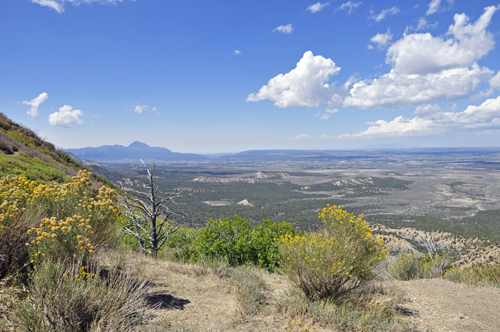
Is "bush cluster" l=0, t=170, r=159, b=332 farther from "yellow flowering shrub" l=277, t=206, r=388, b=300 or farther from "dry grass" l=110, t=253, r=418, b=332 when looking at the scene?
"yellow flowering shrub" l=277, t=206, r=388, b=300

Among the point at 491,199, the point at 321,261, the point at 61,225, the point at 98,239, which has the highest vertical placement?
the point at 61,225

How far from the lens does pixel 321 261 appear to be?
186 inches

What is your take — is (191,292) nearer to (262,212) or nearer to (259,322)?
(259,322)

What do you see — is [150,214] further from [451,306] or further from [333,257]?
[451,306]

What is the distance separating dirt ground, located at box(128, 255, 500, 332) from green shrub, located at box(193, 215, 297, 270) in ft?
7.07

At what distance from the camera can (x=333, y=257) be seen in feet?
15.5

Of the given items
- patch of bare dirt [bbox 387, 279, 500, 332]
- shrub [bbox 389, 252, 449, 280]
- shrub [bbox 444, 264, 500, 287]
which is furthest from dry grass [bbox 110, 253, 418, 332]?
shrub [bbox 444, 264, 500, 287]

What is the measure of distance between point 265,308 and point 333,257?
1.63 m

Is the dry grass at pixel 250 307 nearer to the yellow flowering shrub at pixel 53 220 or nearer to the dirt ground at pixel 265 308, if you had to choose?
the dirt ground at pixel 265 308

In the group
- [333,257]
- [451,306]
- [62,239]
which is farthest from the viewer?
[451,306]

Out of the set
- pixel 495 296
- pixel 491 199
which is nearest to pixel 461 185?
pixel 491 199

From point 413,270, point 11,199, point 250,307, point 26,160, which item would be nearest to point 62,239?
point 11,199

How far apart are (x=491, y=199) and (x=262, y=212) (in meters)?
94.9

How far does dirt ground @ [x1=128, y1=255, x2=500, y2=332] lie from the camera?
4.38 meters
